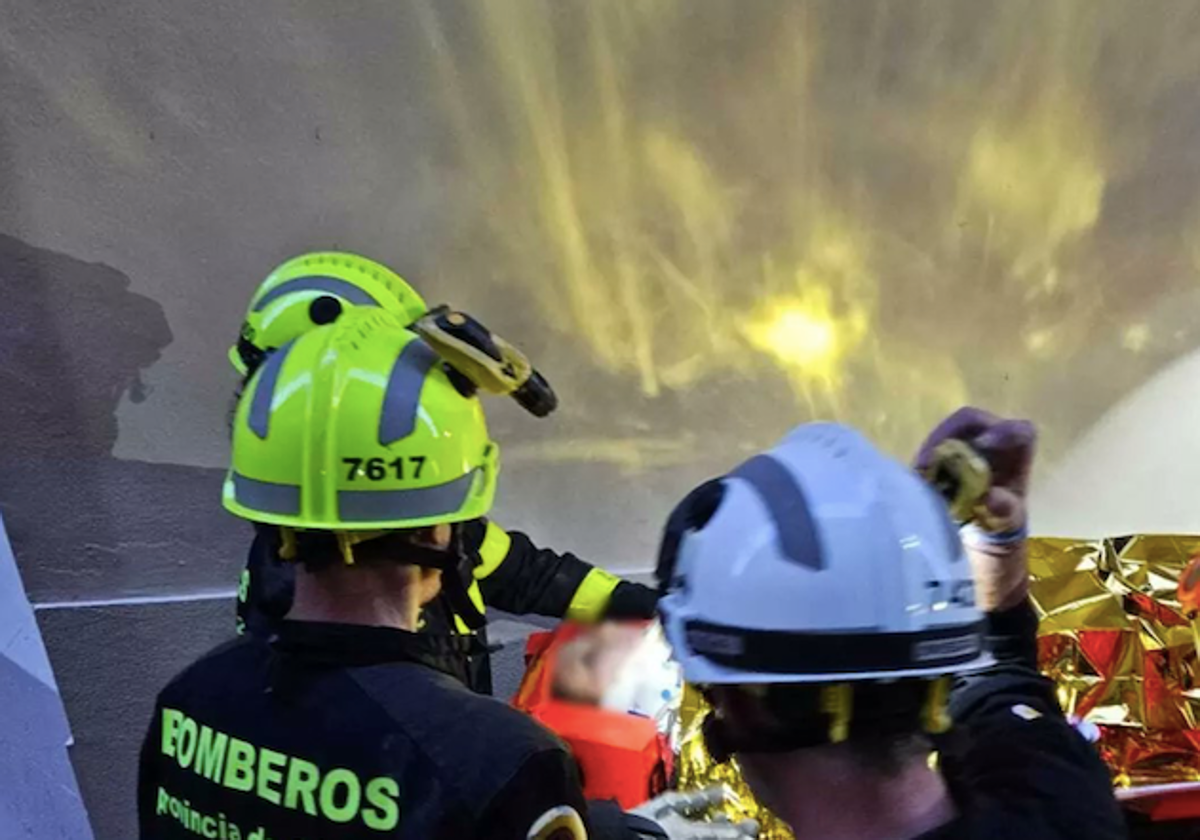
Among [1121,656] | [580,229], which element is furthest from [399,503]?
[1121,656]

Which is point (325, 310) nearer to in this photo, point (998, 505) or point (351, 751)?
point (351, 751)

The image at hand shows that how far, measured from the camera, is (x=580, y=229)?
207 centimetres

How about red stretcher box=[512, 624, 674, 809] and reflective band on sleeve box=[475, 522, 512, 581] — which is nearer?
red stretcher box=[512, 624, 674, 809]

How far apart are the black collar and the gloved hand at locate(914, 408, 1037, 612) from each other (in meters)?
0.52

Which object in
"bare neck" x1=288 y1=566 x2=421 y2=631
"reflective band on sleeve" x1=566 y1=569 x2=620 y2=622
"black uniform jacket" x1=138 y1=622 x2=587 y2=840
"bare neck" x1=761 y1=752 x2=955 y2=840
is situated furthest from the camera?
"reflective band on sleeve" x1=566 y1=569 x2=620 y2=622

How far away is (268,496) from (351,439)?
11 centimetres

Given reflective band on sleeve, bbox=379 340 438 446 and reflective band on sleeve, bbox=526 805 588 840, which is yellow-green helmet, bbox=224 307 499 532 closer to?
reflective band on sleeve, bbox=379 340 438 446

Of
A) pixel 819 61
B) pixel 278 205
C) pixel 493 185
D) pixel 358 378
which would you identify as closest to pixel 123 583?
pixel 278 205

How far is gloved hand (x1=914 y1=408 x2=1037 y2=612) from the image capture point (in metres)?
1.09

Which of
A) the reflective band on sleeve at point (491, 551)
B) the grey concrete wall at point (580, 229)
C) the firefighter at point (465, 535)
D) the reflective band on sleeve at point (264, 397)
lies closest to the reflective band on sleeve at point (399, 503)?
the reflective band on sleeve at point (264, 397)

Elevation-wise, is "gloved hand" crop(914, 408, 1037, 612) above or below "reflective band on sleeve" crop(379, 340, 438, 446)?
below

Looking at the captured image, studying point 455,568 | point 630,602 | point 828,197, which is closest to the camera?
point 455,568

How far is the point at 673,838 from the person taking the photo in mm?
1353

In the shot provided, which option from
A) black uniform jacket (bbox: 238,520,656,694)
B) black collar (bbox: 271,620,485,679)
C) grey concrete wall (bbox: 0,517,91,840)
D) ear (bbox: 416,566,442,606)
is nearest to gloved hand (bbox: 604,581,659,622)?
black uniform jacket (bbox: 238,520,656,694)
